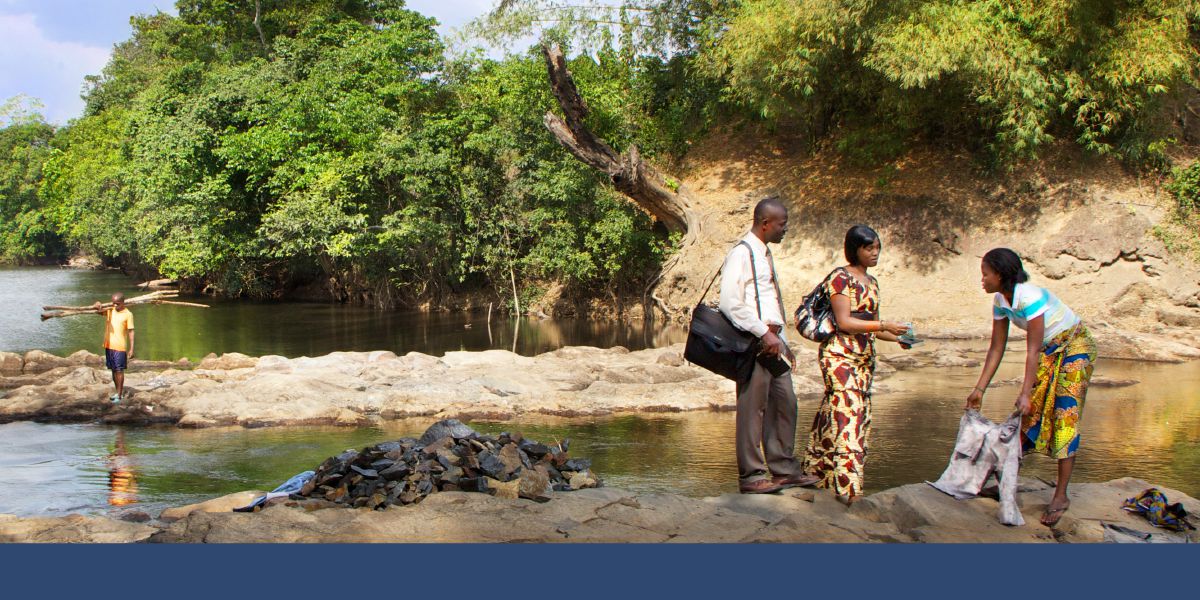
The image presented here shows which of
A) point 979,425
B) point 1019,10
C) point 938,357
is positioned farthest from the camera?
point 1019,10

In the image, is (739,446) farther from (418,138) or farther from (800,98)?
(418,138)

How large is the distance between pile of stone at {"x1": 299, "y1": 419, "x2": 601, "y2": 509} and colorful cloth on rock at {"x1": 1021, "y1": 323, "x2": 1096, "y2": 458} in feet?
9.27

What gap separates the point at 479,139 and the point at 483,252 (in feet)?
9.28

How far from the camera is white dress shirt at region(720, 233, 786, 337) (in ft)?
17.7

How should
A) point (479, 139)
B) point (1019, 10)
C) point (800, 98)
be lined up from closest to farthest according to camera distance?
point (1019, 10), point (800, 98), point (479, 139)

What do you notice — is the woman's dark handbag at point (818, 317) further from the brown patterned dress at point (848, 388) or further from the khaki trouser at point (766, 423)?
the khaki trouser at point (766, 423)

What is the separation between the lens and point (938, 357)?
14.8 meters

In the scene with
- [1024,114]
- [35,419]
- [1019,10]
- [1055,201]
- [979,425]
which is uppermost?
[1019,10]

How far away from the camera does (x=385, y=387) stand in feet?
39.4

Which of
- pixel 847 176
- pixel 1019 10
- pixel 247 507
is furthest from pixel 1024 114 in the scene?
pixel 247 507

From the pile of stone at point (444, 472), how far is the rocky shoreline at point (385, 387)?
399 centimetres

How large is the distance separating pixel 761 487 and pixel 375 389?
23.9 ft

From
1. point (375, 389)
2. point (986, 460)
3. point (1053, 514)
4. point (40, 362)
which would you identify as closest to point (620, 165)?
point (375, 389)

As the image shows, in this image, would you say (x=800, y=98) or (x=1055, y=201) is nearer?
(x=1055, y=201)
